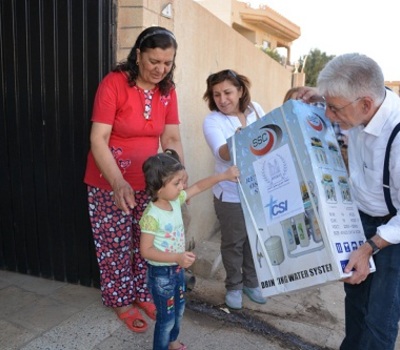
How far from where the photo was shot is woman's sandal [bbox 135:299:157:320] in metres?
2.88

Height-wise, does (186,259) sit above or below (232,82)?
below

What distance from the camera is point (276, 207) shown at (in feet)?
6.74

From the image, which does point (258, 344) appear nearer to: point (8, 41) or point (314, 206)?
point (314, 206)

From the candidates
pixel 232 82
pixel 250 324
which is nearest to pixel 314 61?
pixel 232 82

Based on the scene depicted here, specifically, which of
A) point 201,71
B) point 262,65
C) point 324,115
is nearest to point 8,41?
point 201,71

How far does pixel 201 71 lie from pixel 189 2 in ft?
2.34

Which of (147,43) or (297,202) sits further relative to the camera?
(147,43)

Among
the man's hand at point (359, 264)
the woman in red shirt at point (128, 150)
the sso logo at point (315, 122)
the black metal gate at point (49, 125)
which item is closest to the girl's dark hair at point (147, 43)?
the woman in red shirt at point (128, 150)

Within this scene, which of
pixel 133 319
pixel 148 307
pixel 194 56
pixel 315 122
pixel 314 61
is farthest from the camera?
pixel 314 61

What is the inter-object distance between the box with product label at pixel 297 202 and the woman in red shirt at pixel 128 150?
2.19ft

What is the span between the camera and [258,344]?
2750 millimetres

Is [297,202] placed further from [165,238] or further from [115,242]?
[115,242]

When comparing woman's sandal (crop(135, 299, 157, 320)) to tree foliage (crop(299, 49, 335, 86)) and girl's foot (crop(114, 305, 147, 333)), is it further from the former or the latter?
tree foliage (crop(299, 49, 335, 86))

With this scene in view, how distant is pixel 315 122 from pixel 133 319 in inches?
67.1
